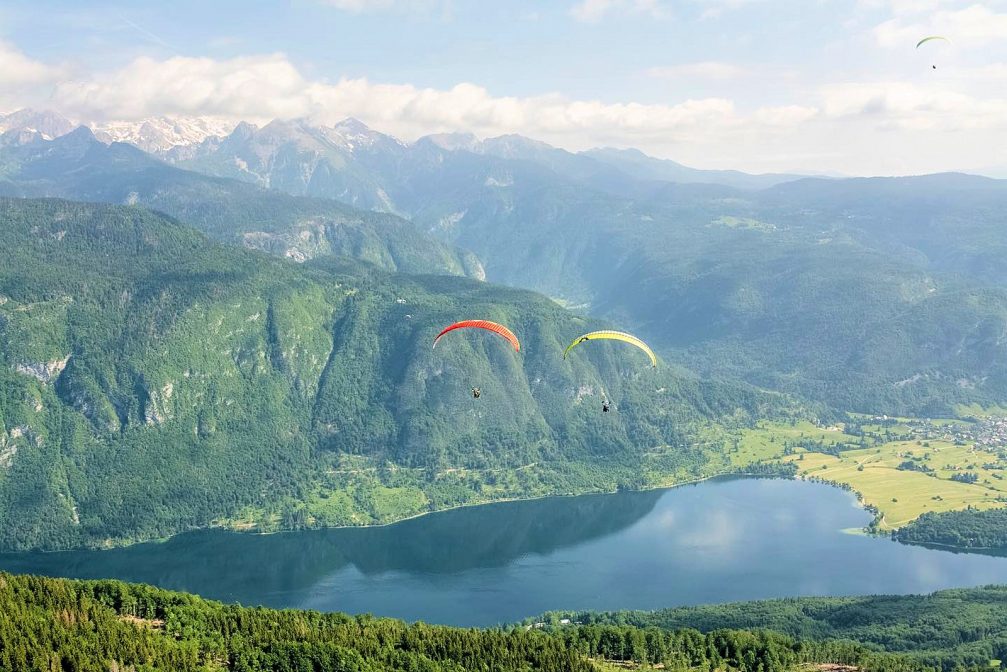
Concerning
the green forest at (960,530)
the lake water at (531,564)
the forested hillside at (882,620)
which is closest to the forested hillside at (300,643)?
the forested hillside at (882,620)

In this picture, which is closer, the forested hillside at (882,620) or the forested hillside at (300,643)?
the forested hillside at (300,643)

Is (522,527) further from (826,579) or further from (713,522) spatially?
(826,579)

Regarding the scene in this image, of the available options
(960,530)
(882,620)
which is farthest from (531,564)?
(960,530)

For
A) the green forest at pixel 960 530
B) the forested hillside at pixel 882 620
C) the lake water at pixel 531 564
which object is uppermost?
the green forest at pixel 960 530

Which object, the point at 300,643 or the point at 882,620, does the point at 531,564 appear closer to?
the point at 882,620

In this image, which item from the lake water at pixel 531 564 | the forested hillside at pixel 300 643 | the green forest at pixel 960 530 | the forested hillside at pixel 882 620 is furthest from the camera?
the green forest at pixel 960 530

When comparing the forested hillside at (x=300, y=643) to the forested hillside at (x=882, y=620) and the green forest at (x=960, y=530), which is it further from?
the green forest at (x=960, y=530)
